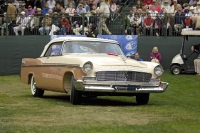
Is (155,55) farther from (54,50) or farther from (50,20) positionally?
(54,50)

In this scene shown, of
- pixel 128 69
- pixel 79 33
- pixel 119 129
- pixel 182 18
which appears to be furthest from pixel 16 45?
pixel 119 129

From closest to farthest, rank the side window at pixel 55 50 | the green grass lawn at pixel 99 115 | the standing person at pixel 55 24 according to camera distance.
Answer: the green grass lawn at pixel 99 115 < the side window at pixel 55 50 < the standing person at pixel 55 24

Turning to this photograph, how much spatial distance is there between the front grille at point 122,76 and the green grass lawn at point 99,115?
63cm

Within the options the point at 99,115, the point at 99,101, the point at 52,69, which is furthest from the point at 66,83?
the point at 99,115

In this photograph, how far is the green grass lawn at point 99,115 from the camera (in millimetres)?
11414

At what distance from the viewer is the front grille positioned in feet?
50.5

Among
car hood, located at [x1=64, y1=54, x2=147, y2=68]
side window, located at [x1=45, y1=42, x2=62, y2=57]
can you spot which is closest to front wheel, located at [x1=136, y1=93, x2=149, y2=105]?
car hood, located at [x1=64, y1=54, x2=147, y2=68]

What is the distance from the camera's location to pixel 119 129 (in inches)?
445

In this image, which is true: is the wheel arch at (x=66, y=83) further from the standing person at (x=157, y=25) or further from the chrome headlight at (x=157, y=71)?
the standing person at (x=157, y=25)

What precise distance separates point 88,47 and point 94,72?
196cm

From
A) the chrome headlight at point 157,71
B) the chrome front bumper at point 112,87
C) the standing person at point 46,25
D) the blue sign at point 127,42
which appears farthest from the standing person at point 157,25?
the chrome front bumper at point 112,87

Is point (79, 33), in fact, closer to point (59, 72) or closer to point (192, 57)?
point (192, 57)

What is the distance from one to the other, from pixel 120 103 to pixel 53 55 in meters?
2.15

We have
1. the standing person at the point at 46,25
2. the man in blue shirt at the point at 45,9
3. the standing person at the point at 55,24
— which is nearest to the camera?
the standing person at the point at 46,25
